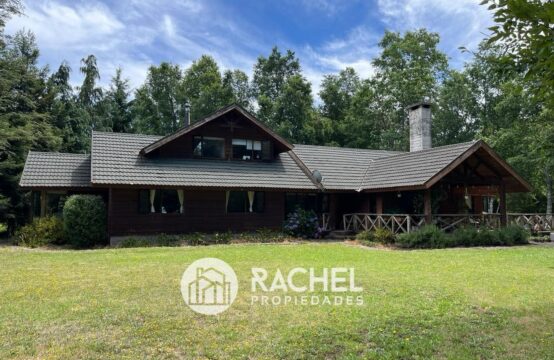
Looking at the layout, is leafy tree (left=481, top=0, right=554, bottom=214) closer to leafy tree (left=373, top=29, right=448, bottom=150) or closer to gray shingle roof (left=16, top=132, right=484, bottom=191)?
gray shingle roof (left=16, top=132, right=484, bottom=191)

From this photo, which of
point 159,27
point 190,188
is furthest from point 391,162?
point 159,27

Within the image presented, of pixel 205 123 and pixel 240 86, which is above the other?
pixel 240 86

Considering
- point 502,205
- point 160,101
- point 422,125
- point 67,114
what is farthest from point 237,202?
point 160,101

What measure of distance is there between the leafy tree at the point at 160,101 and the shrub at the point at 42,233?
25.4m

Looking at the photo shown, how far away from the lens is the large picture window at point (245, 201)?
1962cm

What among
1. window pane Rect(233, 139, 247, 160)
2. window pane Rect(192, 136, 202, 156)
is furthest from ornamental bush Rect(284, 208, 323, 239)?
window pane Rect(192, 136, 202, 156)

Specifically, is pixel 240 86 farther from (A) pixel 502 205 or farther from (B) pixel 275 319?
(B) pixel 275 319

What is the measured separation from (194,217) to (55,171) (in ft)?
20.9

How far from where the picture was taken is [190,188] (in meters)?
18.1

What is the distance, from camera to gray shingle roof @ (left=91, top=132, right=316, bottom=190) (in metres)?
17.5

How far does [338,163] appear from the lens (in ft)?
77.9

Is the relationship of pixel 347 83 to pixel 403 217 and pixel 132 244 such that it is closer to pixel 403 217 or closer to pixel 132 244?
pixel 403 217

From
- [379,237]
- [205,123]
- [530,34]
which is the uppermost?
[205,123]

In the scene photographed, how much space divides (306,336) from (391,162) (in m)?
17.6
